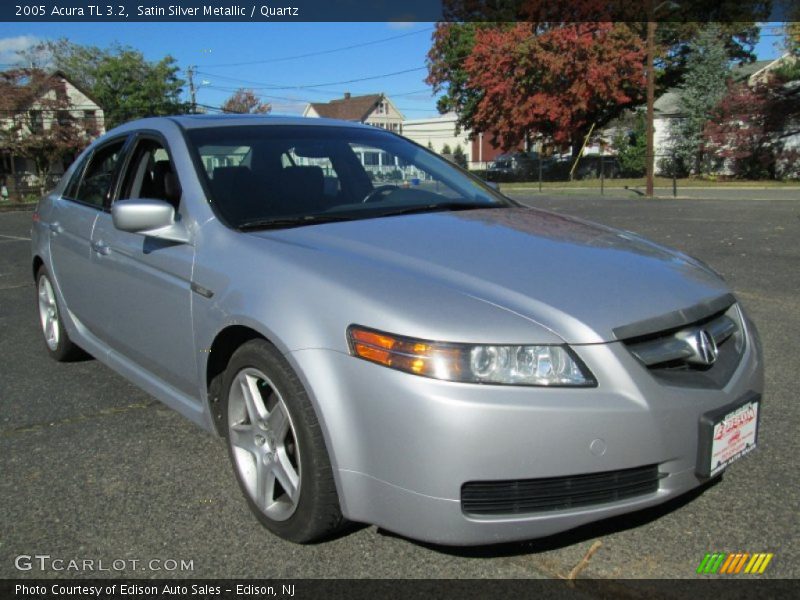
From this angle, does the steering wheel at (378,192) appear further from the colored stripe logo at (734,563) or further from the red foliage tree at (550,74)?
the red foliage tree at (550,74)

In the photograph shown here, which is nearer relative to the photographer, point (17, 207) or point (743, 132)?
point (17, 207)

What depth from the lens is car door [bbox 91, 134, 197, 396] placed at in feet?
9.61

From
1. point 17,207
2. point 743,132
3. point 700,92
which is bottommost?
point 17,207

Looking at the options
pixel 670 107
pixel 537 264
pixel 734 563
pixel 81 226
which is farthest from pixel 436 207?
pixel 670 107

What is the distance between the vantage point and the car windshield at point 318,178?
3049 mm

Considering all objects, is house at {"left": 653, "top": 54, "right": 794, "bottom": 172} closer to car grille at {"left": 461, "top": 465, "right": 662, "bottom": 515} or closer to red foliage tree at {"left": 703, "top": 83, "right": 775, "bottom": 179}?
red foliage tree at {"left": 703, "top": 83, "right": 775, "bottom": 179}

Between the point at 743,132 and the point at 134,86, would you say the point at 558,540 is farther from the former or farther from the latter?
the point at 134,86

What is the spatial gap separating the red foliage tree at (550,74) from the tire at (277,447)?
34.9m

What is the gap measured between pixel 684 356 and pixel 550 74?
35365mm

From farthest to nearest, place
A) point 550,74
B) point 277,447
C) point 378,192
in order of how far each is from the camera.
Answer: point 550,74 < point 378,192 < point 277,447

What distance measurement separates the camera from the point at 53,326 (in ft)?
15.5

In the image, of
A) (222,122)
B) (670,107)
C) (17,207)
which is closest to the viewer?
(222,122)

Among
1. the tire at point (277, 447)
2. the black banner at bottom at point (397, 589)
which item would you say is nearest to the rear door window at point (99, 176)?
the tire at point (277, 447)

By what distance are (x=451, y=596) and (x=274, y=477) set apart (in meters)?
0.76
